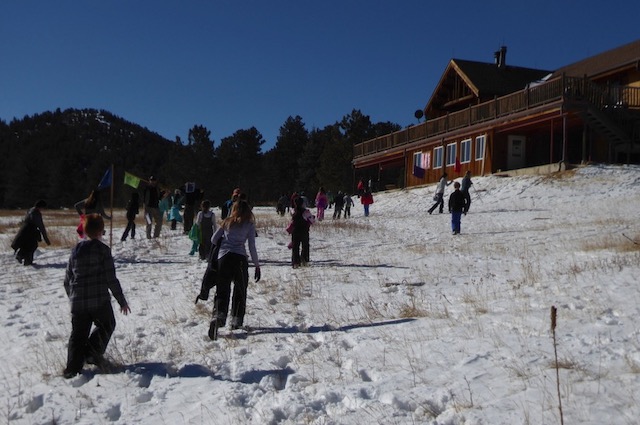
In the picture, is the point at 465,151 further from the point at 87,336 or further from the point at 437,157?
the point at 87,336

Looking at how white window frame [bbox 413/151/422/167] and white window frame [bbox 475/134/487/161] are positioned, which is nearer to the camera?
white window frame [bbox 475/134/487/161]

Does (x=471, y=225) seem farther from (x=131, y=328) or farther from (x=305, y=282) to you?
(x=131, y=328)

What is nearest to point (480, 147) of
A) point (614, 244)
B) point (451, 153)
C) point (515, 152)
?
point (515, 152)

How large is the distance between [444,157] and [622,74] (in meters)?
10.9

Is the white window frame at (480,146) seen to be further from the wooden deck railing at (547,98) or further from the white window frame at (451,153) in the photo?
the white window frame at (451,153)

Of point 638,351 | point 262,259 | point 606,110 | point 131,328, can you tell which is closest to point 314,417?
point 638,351

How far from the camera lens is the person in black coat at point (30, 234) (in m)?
13.3

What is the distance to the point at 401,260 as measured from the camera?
41.4ft

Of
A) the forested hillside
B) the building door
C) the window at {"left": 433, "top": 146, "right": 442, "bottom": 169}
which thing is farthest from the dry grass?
the forested hillside

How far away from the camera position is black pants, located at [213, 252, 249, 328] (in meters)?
6.96

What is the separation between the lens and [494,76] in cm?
3884

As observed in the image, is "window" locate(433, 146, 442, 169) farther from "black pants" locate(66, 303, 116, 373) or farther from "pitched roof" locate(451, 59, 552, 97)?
"black pants" locate(66, 303, 116, 373)

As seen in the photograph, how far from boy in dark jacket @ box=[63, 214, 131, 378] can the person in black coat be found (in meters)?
8.39

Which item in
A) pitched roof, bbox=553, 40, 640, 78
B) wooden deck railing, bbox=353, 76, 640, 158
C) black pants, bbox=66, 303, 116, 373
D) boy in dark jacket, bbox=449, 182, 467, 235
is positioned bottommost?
black pants, bbox=66, 303, 116, 373
